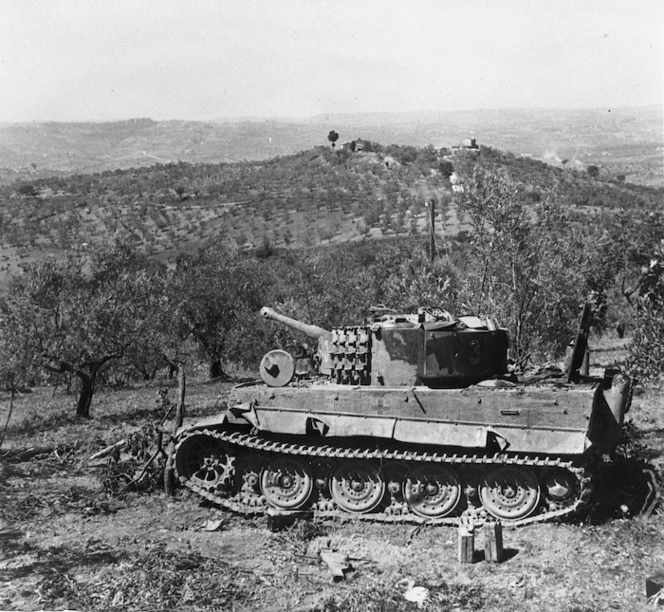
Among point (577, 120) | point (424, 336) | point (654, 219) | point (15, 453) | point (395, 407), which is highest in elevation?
point (577, 120)

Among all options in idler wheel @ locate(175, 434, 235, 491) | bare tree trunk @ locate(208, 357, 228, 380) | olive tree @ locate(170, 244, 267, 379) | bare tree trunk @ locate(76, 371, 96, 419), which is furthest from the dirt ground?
bare tree trunk @ locate(208, 357, 228, 380)

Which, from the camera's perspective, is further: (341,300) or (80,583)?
(341,300)

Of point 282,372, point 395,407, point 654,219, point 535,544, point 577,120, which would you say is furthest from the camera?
point 577,120

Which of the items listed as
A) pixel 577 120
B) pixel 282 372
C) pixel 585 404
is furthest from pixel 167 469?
pixel 577 120

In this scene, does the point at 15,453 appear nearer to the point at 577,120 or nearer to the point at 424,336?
the point at 424,336

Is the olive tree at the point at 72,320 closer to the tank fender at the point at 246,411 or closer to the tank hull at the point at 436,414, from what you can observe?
the tank fender at the point at 246,411

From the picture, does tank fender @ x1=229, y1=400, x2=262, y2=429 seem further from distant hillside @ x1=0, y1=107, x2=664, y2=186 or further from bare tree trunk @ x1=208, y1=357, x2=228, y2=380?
distant hillside @ x1=0, y1=107, x2=664, y2=186
